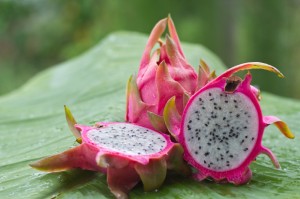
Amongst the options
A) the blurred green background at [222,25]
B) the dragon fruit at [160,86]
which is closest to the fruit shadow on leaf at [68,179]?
the dragon fruit at [160,86]

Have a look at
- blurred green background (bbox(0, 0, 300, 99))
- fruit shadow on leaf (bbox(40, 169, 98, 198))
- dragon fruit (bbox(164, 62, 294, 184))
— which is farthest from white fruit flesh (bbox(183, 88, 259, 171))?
blurred green background (bbox(0, 0, 300, 99))

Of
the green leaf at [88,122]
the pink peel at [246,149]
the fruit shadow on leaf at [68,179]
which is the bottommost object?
the green leaf at [88,122]

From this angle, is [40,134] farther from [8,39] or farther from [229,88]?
[8,39]

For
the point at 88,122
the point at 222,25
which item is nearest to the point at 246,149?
the point at 88,122

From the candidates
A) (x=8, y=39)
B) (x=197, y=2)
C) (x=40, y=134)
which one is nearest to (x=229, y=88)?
(x=40, y=134)

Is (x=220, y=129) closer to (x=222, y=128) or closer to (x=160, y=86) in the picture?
(x=222, y=128)

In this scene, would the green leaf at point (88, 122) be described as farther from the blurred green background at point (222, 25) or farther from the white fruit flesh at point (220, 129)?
the blurred green background at point (222, 25)
